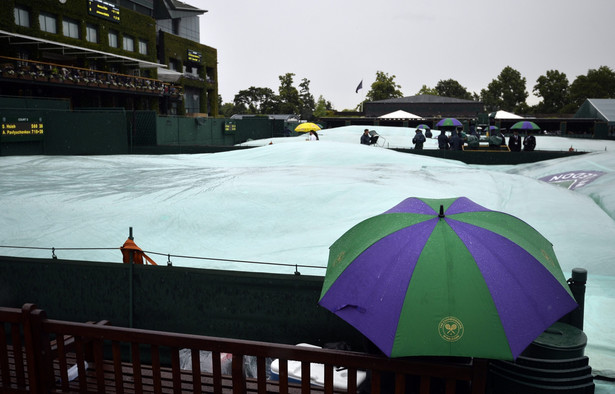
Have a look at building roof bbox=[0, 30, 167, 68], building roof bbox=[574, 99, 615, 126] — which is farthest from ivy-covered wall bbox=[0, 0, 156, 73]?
building roof bbox=[574, 99, 615, 126]

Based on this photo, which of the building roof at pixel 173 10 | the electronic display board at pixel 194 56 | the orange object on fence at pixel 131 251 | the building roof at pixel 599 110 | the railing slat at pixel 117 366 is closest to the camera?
the railing slat at pixel 117 366

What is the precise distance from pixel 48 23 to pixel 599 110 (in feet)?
154

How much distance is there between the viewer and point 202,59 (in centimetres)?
5594

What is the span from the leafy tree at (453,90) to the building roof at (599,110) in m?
76.7

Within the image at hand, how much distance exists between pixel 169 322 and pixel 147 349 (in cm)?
55

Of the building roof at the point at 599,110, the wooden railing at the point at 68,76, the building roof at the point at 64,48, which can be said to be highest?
the building roof at the point at 64,48

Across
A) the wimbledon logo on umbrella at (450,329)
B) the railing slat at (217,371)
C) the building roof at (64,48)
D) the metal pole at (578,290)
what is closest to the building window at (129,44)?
the building roof at (64,48)

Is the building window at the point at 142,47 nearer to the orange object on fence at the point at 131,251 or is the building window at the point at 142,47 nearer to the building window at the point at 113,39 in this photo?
the building window at the point at 113,39

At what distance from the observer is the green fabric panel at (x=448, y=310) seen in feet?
8.38

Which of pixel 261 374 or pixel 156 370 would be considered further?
pixel 156 370

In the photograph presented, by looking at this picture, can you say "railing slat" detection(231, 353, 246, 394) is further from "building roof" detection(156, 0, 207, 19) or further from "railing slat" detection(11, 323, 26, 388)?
"building roof" detection(156, 0, 207, 19)

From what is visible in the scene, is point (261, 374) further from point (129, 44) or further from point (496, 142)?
point (129, 44)

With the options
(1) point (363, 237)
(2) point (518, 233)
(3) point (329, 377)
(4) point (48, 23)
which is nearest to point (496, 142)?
(2) point (518, 233)

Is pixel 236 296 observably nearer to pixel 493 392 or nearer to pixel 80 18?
pixel 493 392
